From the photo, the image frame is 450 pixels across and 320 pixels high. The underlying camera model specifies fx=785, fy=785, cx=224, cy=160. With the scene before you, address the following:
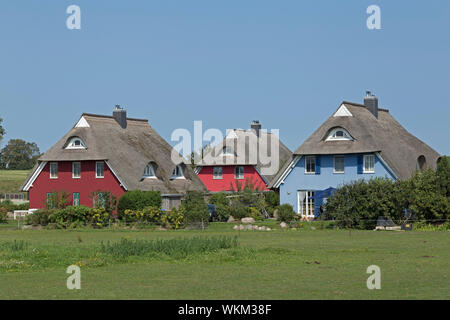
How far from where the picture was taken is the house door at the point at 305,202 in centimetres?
6012

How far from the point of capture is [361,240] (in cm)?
3428

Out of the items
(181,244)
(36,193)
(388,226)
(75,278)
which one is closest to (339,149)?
(388,226)

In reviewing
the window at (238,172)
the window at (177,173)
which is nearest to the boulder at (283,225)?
the window at (177,173)

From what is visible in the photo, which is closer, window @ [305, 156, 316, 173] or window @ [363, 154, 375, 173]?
window @ [363, 154, 375, 173]

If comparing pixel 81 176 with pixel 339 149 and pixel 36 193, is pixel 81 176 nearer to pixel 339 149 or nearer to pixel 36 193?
pixel 36 193

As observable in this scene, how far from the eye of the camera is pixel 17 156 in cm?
15875

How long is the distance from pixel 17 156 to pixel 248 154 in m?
94.1

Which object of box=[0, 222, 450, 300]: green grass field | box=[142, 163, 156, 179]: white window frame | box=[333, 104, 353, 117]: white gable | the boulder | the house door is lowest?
box=[0, 222, 450, 300]: green grass field

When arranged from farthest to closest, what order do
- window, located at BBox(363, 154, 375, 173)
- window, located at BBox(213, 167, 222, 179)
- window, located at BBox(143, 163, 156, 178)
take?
window, located at BBox(213, 167, 222, 179), window, located at BBox(143, 163, 156, 178), window, located at BBox(363, 154, 375, 173)

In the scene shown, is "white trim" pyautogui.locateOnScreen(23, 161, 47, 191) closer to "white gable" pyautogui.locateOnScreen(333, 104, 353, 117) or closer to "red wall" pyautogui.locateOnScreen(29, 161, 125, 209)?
"red wall" pyautogui.locateOnScreen(29, 161, 125, 209)

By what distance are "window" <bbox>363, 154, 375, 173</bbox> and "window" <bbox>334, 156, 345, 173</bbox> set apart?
173 centimetres

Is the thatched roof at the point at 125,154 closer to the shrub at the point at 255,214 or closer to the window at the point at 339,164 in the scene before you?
the shrub at the point at 255,214

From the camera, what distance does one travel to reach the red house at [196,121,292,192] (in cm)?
7488

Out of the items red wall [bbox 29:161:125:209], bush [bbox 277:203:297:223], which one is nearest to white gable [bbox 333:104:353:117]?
bush [bbox 277:203:297:223]
